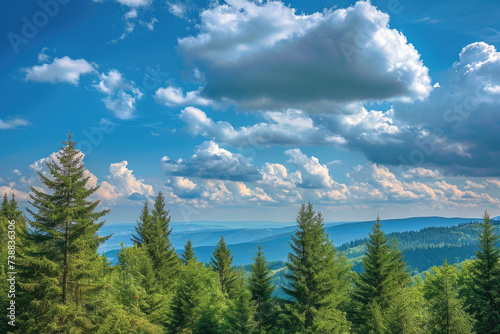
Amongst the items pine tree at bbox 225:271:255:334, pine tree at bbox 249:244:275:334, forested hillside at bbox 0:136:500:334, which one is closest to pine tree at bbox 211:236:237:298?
forested hillside at bbox 0:136:500:334

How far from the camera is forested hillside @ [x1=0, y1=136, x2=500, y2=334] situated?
2447 cm

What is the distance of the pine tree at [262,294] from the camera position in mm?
35938

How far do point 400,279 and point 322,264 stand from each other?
44.7 feet

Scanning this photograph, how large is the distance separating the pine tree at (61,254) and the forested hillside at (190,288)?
7cm

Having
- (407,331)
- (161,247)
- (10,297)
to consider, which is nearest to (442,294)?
(407,331)

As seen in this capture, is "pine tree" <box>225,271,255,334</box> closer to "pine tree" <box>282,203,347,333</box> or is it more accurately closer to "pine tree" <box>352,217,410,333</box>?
"pine tree" <box>282,203,347,333</box>

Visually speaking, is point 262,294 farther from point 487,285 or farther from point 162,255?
point 487,285

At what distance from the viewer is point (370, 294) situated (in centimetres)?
3738

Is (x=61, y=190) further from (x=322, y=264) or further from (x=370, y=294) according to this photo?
(x=370, y=294)

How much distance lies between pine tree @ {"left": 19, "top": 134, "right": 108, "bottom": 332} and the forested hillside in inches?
2.6

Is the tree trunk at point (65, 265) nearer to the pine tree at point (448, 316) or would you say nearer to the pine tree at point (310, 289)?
the pine tree at point (310, 289)

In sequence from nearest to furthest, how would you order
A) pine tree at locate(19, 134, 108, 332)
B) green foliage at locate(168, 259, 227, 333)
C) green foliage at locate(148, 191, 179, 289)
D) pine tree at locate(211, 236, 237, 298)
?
1. pine tree at locate(19, 134, 108, 332)
2. green foliage at locate(168, 259, 227, 333)
3. green foliage at locate(148, 191, 179, 289)
4. pine tree at locate(211, 236, 237, 298)

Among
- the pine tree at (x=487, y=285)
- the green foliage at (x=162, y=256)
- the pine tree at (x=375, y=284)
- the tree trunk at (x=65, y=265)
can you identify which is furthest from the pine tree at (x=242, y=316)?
the pine tree at (x=487, y=285)

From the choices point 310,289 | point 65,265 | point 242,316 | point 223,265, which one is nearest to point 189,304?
point 242,316
